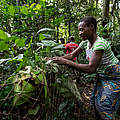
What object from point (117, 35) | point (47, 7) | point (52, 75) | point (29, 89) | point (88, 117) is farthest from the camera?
point (117, 35)

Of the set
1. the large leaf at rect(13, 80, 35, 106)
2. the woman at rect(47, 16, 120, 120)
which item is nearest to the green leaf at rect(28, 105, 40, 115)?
the large leaf at rect(13, 80, 35, 106)

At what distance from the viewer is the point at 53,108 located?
2.00 ft

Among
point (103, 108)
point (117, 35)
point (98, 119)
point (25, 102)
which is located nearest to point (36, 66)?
point (25, 102)

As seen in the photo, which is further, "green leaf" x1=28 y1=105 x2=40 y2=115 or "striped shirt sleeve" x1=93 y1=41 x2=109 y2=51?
"striped shirt sleeve" x1=93 y1=41 x2=109 y2=51

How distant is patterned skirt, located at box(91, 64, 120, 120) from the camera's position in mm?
1104

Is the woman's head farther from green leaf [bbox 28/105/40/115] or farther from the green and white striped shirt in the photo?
green leaf [bbox 28/105/40/115]

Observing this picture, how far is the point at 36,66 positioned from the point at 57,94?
0.62 ft

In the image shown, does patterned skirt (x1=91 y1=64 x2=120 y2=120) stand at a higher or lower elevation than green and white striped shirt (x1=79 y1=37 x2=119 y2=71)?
lower

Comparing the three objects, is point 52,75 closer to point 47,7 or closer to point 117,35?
point 47,7

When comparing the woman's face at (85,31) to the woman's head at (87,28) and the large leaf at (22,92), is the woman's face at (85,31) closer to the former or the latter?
the woman's head at (87,28)

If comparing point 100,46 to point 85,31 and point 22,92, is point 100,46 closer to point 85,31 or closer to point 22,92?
point 85,31

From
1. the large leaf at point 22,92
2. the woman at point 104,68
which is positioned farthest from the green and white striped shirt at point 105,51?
the large leaf at point 22,92

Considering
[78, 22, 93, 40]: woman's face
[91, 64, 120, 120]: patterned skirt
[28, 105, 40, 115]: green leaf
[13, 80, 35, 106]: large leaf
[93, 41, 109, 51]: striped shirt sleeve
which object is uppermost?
[78, 22, 93, 40]: woman's face

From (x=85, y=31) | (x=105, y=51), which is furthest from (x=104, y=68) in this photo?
(x=85, y=31)
